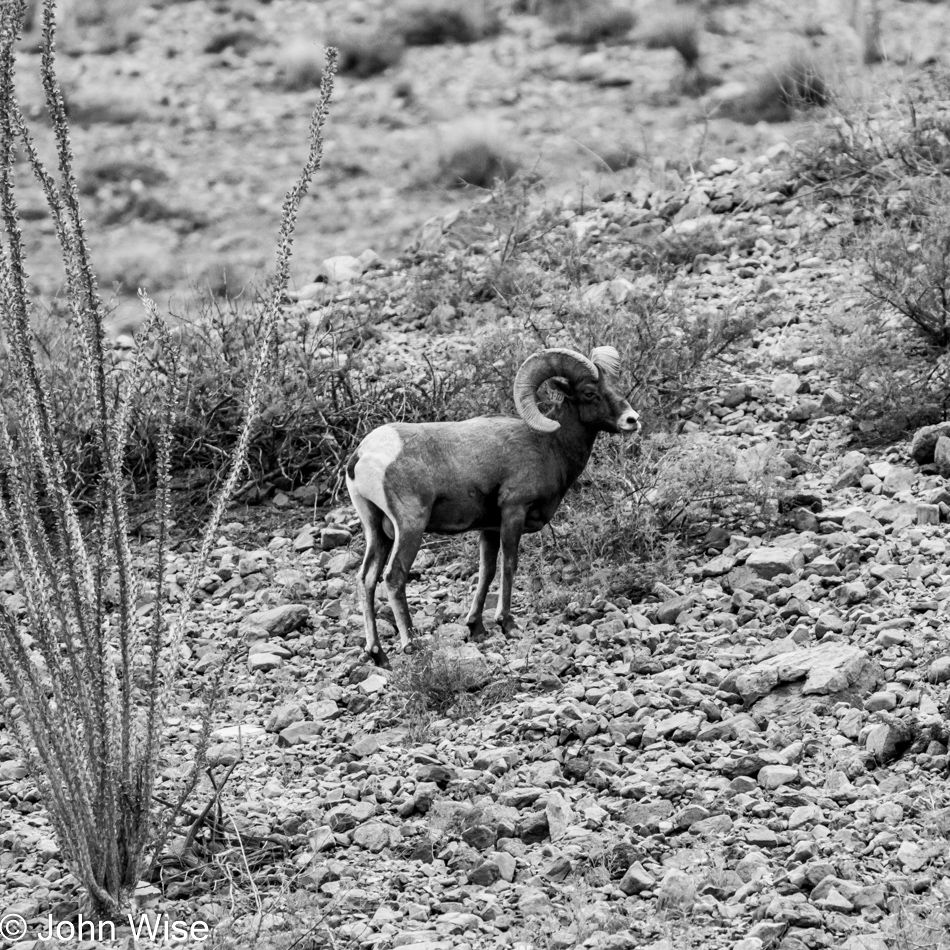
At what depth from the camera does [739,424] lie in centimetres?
866

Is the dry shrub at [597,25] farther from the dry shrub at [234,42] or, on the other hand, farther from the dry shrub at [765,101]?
the dry shrub at [765,101]

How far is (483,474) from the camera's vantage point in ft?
23.5

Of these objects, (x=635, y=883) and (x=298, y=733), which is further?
(x=298, y=733)

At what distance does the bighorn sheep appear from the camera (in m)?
6.97

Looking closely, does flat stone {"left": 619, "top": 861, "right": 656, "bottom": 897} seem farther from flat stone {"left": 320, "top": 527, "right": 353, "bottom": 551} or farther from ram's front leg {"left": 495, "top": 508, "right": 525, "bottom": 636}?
flat stone {"left": 320, "top": 527, "right": 353, "bottom": 551}

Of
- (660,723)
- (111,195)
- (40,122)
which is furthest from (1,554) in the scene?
(40,122)

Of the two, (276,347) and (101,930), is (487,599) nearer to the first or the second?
(276,347)

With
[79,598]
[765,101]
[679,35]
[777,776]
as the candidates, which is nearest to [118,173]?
[679,35]

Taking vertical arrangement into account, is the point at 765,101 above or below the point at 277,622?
above

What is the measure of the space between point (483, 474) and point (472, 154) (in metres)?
12.6

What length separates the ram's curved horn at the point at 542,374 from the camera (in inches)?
284

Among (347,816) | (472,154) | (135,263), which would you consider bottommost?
(135,263)

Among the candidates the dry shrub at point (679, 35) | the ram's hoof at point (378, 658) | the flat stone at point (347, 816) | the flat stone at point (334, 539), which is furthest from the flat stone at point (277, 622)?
the dry shrub at point (679, 35)

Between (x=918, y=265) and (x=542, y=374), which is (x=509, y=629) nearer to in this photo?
(x=542, y=374)
